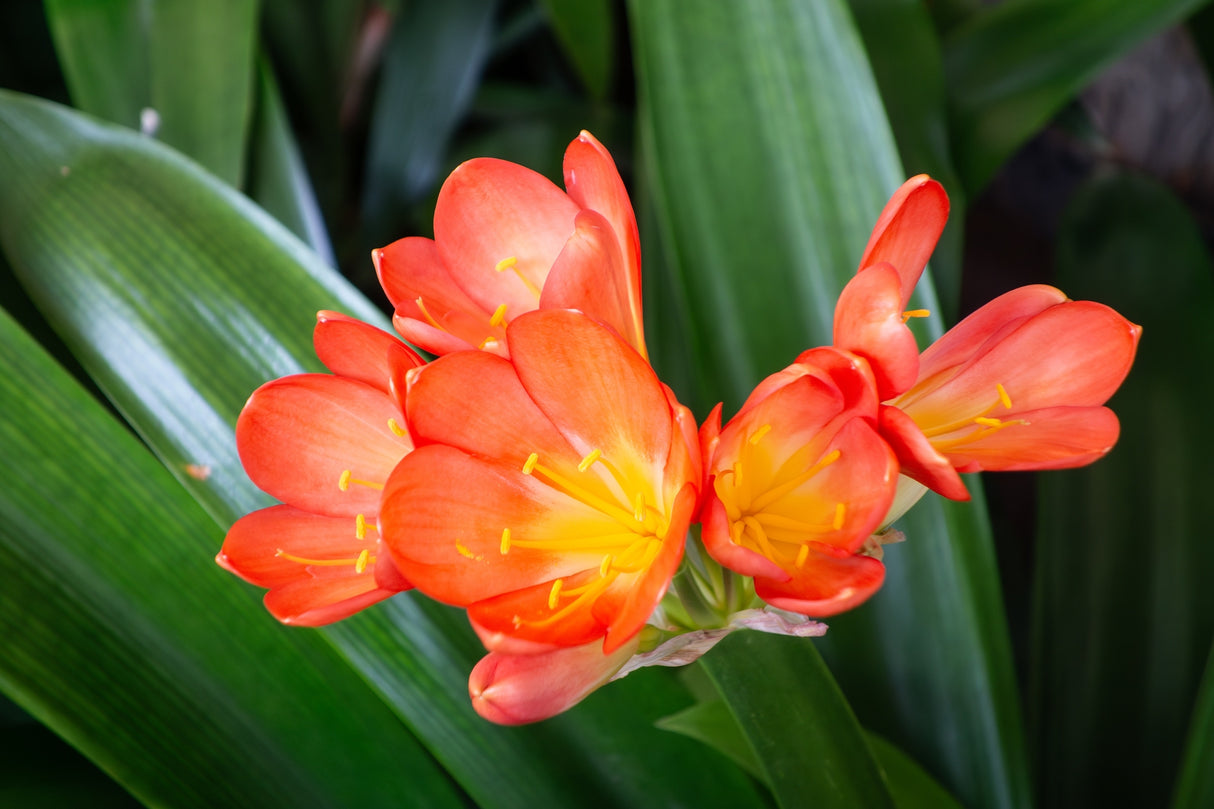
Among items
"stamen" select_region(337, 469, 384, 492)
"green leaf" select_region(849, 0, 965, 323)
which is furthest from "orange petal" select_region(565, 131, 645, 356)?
"green leaf" select_region(849, 0, 965, 323)

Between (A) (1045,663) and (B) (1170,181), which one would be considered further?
(B) (1170,181)

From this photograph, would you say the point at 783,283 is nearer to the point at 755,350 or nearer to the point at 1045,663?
the point at 755,350

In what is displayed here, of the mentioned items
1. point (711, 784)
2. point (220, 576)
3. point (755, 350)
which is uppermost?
point (220, 576)

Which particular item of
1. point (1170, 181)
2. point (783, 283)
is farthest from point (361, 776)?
point (1170, 181)

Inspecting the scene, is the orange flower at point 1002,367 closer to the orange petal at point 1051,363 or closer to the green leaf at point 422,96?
the orange petal at point 1051,363

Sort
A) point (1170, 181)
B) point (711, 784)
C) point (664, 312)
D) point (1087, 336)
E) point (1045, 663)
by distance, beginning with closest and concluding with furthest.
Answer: point (1087, 336) < point (711, 784) < point (1045, 663) < point (664, 312) < point (1170, 181)

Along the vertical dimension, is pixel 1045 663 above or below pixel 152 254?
below

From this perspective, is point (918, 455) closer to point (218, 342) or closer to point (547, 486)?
point (547, 486)

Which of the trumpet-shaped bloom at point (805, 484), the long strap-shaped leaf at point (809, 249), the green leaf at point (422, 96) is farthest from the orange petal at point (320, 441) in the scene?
the green leaf at point (422, 96)
